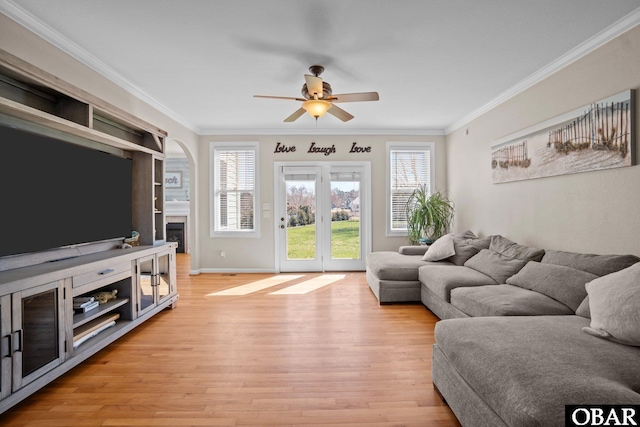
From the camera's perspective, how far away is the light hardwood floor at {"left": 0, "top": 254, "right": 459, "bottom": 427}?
1.79 meters

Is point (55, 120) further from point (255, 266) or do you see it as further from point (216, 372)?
point (255, 266)

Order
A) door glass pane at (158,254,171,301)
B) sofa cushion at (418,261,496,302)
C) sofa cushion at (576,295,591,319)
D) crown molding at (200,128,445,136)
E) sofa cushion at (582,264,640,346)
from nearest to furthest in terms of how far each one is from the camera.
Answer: sofa cushion at (582,264,640,346)
sofa cushion at (576,295,591,319)
sofa cushion at (418,261,496,302)
door glass pane at (158,254,171,301)
crown molding at (200,128,445,136)

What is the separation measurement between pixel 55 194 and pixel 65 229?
0.30m

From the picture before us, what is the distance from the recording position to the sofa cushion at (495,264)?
3051 mm

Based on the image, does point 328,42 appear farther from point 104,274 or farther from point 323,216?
point 323,216

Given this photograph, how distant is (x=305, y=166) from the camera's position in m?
5.65

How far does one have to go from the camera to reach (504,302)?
7.72ft

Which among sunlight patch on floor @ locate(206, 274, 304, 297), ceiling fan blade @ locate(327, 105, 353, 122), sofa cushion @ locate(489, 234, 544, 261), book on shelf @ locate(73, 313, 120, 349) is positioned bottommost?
sunlight patch on floor @ locate(206, 274, 304, 297)

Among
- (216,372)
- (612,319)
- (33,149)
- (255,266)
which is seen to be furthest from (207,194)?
(612,319)

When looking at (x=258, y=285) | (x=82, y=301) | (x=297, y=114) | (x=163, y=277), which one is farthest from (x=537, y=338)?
(x=258, y=285)

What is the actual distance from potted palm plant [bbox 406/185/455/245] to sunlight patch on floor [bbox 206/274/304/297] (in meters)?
2.20

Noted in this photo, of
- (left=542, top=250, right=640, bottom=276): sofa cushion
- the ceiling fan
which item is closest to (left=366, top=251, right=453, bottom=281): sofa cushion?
(left=542, top=250, right=640, bottom=276): sofa cushion

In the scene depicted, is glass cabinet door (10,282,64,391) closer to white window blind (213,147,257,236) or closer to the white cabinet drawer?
the white cabinet drawer

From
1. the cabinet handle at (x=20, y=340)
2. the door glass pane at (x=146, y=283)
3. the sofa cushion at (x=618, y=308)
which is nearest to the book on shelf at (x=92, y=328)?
the door glass pane at (x=146, y=283)
